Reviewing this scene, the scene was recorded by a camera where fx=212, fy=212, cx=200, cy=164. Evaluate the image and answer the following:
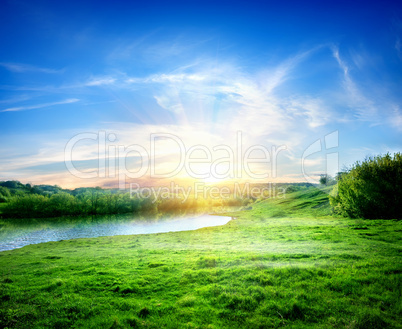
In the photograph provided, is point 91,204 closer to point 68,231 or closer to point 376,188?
point 68,231

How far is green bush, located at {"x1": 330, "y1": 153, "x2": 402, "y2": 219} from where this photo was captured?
3459cm

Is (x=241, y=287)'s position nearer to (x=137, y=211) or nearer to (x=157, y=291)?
(x=157, y=291)

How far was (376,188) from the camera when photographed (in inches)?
1407

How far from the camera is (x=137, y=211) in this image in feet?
387

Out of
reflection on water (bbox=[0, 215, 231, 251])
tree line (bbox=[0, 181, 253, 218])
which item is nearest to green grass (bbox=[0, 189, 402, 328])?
reflection on water (bbox=[0, 215, 231, 251])

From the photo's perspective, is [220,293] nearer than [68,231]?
Yes

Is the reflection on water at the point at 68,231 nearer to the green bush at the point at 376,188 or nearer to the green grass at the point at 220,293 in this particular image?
the green grass at the point at 220,293

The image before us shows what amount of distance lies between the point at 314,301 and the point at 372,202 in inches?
1416

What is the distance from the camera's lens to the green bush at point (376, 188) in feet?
113

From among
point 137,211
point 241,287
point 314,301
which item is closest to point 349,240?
point 314,301

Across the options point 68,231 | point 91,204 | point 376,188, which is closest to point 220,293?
point 376,188

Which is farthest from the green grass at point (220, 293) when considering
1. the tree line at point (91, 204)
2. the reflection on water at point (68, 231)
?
the tree line at point (91, 204)

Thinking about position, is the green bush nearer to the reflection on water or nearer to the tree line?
the reflection on water

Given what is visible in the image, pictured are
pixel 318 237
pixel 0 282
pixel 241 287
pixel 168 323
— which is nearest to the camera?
pixel 168 323
